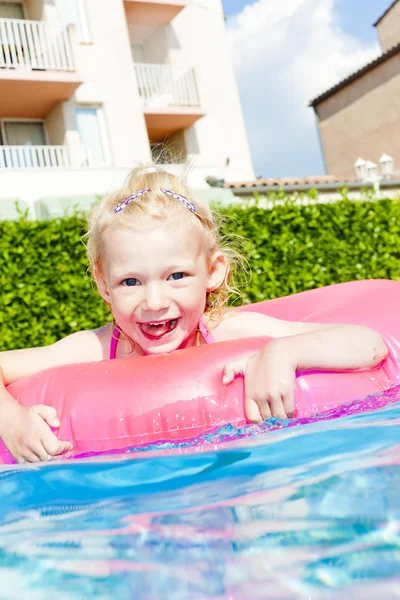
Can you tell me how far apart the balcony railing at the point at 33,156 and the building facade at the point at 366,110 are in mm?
11044

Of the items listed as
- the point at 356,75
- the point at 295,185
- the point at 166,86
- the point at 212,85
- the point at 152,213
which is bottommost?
the point at 152,213

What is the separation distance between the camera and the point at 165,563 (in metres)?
1.00

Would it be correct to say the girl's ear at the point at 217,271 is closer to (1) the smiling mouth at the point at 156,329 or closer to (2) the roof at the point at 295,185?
(1) the smiling mouth at the point at 156,329

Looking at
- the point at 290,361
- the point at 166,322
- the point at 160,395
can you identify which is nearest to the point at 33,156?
the point at 166,322

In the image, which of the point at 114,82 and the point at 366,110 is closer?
the point at 114,82

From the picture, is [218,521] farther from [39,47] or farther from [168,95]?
[168,95]

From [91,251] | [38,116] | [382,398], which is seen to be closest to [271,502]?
[382,398]

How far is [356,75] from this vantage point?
72.1 feet

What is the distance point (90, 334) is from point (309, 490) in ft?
5.74

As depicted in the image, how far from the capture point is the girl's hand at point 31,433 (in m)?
2.02

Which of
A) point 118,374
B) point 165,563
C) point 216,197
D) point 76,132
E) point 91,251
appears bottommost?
point 165,563

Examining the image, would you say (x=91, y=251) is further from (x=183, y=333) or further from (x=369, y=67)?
(x=369, y=67)

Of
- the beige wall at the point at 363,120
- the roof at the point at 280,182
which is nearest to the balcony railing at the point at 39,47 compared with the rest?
the roof at the point at 280,182

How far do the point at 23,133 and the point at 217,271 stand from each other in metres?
14.3
